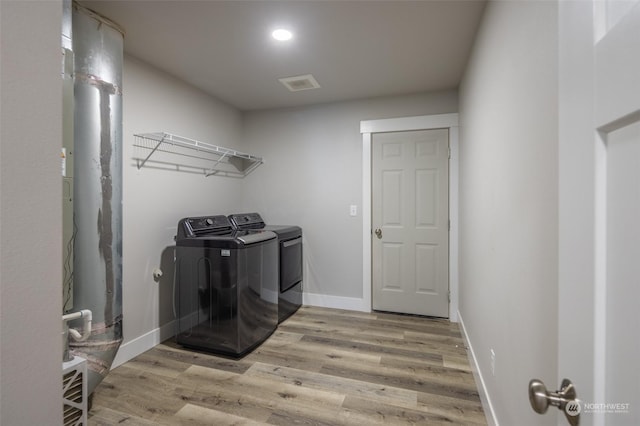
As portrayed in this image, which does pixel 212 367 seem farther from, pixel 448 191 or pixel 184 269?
pixel 448 191

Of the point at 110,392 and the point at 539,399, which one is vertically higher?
the point at 539,399

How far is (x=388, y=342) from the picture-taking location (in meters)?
2.62

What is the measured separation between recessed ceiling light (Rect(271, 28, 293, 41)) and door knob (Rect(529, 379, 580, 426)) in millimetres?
2204

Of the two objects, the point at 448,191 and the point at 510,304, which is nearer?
the point at 510,304

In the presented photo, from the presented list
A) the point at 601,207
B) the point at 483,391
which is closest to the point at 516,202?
the point at 601,207

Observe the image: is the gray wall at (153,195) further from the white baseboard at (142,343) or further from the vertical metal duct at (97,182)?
the vertical metal duct at (97,182)

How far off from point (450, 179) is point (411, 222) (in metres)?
0.57

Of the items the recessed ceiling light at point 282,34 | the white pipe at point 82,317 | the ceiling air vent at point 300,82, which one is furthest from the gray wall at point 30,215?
the ceiling air vent at point 300,82

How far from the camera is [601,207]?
438 mm

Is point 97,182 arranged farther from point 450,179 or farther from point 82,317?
point 450,179

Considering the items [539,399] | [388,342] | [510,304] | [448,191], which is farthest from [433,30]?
[388,342]

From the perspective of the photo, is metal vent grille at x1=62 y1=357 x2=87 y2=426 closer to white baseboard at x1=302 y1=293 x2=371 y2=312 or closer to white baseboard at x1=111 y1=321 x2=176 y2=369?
white baseboard at x1=111 y1=321 x2=176 y2=369

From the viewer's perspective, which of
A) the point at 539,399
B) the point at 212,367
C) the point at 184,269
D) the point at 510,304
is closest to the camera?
the point at 539,399

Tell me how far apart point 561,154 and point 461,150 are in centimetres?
251
